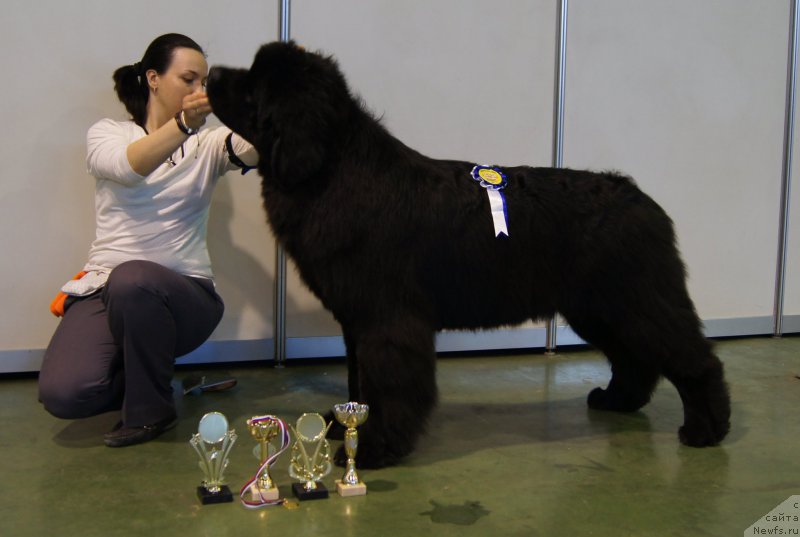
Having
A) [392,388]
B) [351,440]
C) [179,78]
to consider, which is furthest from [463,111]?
[351,440]

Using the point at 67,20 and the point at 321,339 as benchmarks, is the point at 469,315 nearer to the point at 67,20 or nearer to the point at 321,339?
the point at 321,339

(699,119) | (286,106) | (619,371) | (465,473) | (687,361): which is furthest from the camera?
(699,119)

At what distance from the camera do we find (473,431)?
2939 millimetres

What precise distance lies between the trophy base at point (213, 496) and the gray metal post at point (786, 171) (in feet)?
14.2

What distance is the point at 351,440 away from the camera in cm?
221

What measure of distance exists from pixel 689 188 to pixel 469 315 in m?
2.76

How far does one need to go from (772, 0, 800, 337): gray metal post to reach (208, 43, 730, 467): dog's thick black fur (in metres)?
2.72

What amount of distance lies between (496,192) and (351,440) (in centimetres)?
104

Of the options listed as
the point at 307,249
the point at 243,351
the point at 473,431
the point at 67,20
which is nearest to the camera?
the point at 307,249

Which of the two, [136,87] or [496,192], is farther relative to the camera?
[136,87]

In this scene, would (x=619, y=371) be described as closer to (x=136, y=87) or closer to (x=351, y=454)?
(x=351, y=454)

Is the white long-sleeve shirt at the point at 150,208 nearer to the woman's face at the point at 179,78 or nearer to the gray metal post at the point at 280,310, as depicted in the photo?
the woman's face at the point at 179,78

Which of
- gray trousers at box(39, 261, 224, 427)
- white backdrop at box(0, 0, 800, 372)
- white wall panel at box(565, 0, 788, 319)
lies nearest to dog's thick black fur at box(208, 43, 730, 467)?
gray trousers at box(39, 261, 224, 427)

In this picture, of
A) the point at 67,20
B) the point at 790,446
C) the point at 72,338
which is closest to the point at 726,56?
the point at 790,446
